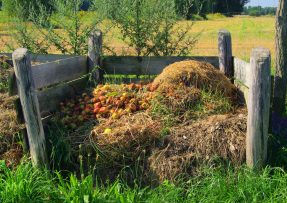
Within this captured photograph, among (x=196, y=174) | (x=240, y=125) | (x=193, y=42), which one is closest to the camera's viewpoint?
(x=196, y=174)

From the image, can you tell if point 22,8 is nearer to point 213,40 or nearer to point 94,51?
point 94,51

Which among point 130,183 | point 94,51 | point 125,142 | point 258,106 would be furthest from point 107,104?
point 258,106

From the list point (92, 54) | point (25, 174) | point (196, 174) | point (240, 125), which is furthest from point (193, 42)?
point (25, 174)

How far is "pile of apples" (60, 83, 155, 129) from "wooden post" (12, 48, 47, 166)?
1.94 ft

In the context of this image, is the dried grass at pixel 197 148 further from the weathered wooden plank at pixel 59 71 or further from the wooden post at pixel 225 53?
the weathered wooden plank at pixel 59 71

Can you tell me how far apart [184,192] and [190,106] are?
48.6 inches

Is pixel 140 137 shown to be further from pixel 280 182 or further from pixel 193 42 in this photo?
pixel 193 42

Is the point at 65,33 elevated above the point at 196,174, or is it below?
above

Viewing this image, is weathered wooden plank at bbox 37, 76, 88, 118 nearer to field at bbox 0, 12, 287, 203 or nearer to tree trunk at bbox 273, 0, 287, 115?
field at bbox 0, 12, 287, 203

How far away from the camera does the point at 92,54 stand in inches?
245

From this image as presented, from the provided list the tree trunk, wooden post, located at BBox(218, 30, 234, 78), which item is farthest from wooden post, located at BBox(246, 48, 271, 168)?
wooden post, located at BBox(218, 30, 234, 78)

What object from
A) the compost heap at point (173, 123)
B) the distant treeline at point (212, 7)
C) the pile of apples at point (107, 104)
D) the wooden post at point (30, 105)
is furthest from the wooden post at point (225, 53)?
the wooden post at point (30, 105)

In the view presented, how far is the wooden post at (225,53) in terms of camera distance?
20.0ft

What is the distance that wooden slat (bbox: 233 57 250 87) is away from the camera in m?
5.34
